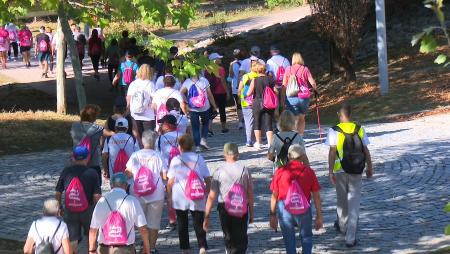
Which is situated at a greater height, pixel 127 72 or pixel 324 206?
pixel 127 72

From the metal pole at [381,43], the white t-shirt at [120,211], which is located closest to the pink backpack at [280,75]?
the metal pole at [381,43]

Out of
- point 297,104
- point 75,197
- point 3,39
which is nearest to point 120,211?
point 75,197

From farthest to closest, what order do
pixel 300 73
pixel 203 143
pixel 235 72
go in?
1. pixel 235 72
2. pixel 203 143
3. pixel 300 73

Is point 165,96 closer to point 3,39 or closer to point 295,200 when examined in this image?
point 295,200

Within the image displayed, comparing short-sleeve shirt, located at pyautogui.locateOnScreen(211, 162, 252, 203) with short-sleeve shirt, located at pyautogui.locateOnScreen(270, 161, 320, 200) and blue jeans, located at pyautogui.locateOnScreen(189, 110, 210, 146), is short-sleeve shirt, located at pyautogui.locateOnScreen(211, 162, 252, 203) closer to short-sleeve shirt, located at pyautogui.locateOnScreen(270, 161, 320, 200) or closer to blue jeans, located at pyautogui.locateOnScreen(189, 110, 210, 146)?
short-sleeve shirt, located at pyautogui.locateOnScreen(270, 161, 320, 200)

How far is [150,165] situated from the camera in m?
10.2

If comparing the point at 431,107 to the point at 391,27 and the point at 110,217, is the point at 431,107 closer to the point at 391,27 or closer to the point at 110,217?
the point at 391,27

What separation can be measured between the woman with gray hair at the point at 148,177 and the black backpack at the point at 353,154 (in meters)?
1.96

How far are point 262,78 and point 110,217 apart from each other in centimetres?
770

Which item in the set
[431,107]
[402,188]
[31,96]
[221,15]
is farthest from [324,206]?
[221,15]

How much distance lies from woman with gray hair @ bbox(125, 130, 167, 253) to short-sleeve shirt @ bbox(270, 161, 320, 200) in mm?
1398

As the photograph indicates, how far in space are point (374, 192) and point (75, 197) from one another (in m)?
5.18

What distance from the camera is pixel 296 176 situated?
31.3 ft

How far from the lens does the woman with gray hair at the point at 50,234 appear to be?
333 inches
